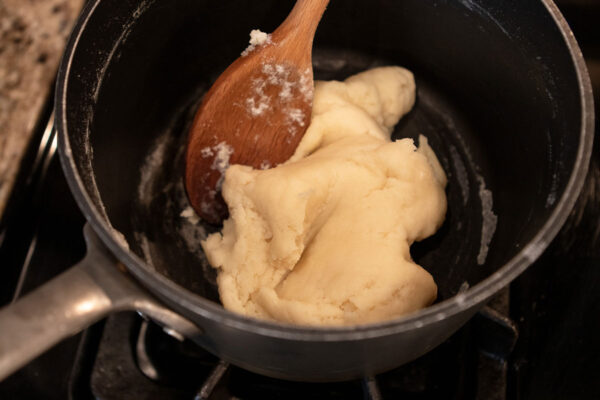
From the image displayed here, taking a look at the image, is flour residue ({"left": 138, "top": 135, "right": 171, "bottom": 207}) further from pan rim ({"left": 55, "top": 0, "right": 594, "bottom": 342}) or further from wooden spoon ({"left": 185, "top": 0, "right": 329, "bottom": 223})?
pan rim ({"left": 55, "top": 0, "right": 594, "bottom": 342})

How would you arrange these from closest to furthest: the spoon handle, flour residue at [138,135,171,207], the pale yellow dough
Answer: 1. the pale yellow dough
2. the spoon handle
3. flour residue at [138,135,171,207]

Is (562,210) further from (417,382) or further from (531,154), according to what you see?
(417,382)

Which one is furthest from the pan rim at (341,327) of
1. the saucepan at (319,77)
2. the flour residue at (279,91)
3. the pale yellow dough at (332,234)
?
the flour residue at (279,91)

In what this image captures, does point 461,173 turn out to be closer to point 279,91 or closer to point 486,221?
point 486,221

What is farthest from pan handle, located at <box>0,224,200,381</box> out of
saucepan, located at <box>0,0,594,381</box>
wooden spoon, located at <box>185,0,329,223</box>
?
wooden spoon, located at <box>185,0,329,223</box>

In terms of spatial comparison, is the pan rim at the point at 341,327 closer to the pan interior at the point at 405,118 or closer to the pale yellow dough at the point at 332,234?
the pan interior at the point at 405,118

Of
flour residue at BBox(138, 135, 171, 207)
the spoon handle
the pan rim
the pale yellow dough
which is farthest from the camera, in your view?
flour residue at BBox(138, 135, 171, 207)
